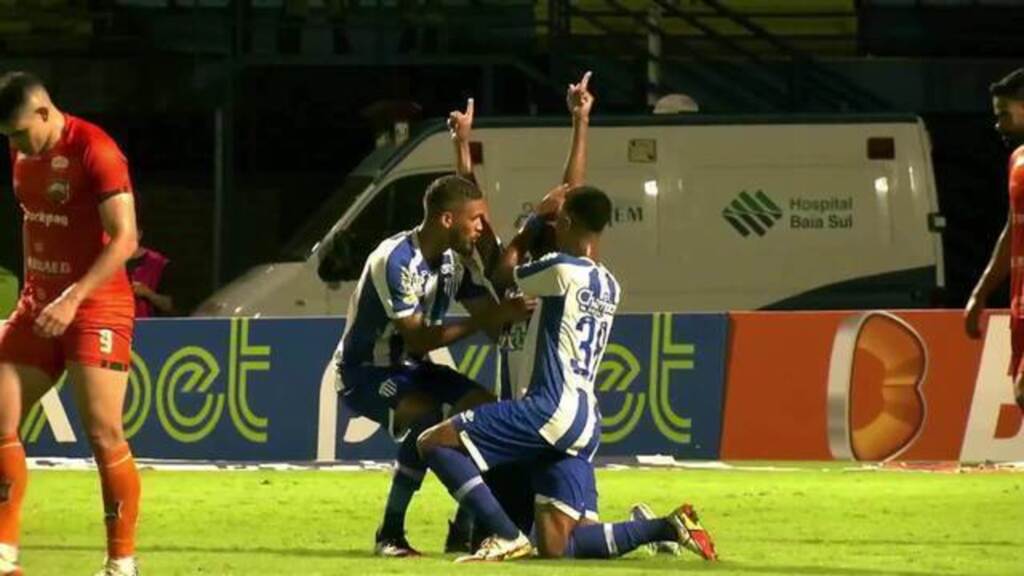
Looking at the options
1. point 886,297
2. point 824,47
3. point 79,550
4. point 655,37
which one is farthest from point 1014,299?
point 824,47

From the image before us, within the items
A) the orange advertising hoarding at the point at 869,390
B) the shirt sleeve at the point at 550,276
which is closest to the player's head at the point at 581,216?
the shirt sleeve at the point at 550,276

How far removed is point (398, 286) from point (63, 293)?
6.79 ft

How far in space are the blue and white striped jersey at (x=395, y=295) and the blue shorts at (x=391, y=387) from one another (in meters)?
0.05

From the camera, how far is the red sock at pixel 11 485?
34.8 feet

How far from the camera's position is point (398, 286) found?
39.6ft

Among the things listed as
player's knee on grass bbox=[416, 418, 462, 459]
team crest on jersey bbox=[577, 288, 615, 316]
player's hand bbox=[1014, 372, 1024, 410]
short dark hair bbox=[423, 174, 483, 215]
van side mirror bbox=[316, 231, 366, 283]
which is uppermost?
short dark hair bbox=[423, 174, 483, 215]

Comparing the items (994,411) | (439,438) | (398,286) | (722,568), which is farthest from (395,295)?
(994,411)

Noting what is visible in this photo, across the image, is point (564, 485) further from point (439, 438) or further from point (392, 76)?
point (392, 76)

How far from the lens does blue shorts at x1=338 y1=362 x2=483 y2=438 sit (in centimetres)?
1230

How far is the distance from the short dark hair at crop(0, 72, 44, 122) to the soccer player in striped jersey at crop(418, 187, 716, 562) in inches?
90.6

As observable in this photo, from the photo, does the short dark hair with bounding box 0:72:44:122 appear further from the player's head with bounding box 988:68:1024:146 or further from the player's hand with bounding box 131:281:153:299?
the player's hand with bounding box 131:281:153:299

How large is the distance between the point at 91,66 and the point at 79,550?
51.8 ft

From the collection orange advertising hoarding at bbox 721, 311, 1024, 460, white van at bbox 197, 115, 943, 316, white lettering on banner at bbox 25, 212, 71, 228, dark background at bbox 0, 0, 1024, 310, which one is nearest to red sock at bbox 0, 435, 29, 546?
white lettering on banner at bbox 25, 212, 71, 228

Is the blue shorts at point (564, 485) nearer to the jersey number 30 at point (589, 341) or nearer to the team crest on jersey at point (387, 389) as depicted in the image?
the jersey number 30 at point (589, 341)
